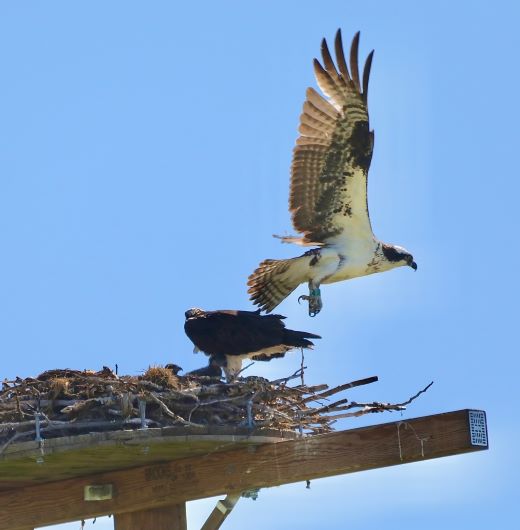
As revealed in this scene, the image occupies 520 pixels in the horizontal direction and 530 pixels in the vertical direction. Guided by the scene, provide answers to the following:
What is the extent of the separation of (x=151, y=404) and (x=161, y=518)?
0.60m

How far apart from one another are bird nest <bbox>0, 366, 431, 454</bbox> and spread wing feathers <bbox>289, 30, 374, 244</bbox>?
8.44 ft

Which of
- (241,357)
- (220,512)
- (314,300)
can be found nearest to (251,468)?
(220,512)

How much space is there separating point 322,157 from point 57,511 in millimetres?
3625

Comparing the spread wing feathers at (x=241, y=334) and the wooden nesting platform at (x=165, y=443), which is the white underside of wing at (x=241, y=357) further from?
the wooden nesting platform at (x=165, y=443)

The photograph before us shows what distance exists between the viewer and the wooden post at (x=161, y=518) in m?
6.57

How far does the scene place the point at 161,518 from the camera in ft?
21.7

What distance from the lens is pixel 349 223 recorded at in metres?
9.66

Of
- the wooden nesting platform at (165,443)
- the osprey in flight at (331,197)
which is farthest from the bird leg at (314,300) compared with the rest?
the wooden nesting platform at (165,443)

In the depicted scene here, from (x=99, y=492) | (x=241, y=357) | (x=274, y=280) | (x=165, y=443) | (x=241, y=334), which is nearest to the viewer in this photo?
(x=165, y=443)

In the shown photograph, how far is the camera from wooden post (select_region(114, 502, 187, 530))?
21.5 feet

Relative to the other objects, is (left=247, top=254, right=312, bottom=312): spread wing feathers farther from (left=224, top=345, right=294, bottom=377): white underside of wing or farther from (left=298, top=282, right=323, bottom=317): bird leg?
(left=224, top=345, right=294, bottom=377): white underside of wing

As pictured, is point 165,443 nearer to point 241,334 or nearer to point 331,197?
point 241,334

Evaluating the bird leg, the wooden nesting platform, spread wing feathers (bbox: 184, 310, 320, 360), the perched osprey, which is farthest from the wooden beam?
the bird leg

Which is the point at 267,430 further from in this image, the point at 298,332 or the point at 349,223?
the point at 349,223
